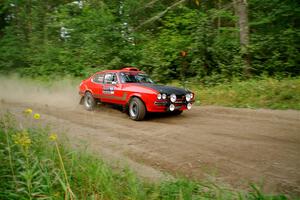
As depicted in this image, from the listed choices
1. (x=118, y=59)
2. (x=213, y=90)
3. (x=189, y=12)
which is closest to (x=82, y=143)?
(x=213, y=90)

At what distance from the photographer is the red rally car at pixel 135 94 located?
9.34 metres

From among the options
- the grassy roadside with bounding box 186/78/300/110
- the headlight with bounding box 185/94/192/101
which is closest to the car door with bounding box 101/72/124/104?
the headlight with bounding box 185/94/192/101

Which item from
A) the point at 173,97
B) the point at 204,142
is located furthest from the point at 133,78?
the point at 204,142

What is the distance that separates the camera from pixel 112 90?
10.7 metres

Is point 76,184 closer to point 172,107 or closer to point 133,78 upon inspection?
point 172,107

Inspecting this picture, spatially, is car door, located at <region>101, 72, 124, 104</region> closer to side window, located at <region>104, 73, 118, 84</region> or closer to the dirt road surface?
side window, located at <region>104, 73, 118, 84</region>

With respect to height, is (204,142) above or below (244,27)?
below

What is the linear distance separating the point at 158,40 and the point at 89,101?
833 cm

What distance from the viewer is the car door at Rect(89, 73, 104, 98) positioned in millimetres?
11378

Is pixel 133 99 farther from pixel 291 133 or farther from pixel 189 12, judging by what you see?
pixel 189 12

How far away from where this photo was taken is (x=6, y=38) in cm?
2670

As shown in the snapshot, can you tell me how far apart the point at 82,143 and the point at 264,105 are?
6.70m

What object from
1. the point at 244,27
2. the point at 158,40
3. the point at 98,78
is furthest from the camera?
the point at 158,40

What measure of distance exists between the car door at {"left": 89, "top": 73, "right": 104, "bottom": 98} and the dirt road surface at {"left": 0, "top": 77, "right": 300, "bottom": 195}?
2.32ft
